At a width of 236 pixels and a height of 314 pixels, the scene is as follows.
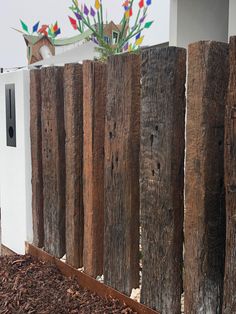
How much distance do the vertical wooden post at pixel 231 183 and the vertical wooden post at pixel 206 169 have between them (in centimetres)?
9

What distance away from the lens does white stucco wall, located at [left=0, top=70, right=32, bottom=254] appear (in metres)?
2.83

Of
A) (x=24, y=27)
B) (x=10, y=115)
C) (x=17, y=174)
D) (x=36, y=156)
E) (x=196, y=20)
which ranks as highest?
(x=24, y=27)

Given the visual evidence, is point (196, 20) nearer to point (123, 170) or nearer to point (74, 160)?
point (74, 160)

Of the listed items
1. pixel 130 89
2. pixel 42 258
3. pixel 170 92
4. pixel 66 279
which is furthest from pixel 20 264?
pixel 170 92

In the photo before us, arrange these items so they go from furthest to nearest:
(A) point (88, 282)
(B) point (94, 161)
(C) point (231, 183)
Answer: (A) point (88, 282) < (B) point (94, 161) < (C) point (231, 183)

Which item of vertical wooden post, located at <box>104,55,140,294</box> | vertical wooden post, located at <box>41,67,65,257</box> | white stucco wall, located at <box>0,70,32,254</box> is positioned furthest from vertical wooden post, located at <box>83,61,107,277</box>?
white stucco wall, located at <box>0,70,32,254</box>

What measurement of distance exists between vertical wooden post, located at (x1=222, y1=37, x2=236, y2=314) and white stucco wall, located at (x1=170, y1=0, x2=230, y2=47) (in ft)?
15.4

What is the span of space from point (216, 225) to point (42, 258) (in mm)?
1502

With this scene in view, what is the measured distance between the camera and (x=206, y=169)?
162cm

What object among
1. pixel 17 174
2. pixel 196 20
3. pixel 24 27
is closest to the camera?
pixel 17 174

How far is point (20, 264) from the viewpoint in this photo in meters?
2.75

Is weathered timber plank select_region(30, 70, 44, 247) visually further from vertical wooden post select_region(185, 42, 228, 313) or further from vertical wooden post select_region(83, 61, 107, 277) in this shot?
vertical wooden post select_region(185, 42, 228, 313)

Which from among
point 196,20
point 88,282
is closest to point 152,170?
point 88,282

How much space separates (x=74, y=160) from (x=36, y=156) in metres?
0.49
